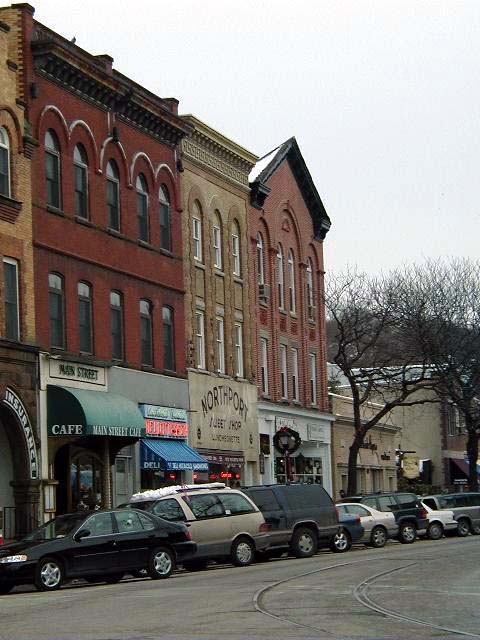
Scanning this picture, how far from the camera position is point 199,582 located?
25500 mm

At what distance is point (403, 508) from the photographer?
42156 mm

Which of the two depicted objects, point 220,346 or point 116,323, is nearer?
point 116,323

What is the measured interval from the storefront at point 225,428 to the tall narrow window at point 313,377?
24.5 ft

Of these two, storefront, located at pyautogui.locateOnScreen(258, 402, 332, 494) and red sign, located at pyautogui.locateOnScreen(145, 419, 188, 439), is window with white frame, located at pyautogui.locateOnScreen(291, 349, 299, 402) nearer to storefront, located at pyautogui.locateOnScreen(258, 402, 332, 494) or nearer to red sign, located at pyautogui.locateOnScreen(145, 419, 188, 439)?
storefront, located at pyautogui.locateOnScreen(258, 402, 332, 494)

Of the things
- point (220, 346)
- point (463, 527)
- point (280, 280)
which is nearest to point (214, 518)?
point (220, 346)

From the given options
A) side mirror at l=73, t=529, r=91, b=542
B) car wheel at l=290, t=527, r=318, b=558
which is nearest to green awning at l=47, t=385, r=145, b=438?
car wheel at l=290, t=527, r=318, b=558

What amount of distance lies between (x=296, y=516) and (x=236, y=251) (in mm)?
17478

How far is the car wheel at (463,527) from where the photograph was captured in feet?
156

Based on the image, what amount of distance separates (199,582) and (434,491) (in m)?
50.0

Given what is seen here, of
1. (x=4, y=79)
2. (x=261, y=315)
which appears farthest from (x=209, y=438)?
(x=4, y=79)

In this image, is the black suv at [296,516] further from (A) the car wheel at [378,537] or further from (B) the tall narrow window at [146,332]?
(B) the tall narrow window at [146,332]

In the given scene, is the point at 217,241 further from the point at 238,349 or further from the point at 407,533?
the point at 407,533

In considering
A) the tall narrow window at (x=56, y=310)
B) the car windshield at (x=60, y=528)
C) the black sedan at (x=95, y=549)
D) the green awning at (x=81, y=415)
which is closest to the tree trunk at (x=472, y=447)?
the green awning at (x=81, y=415)

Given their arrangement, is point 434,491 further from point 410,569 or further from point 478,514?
point 410,569
